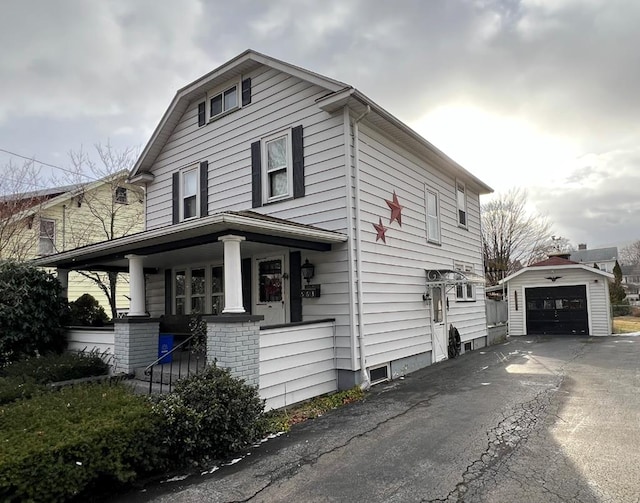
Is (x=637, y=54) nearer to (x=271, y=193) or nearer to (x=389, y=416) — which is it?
(x=271, y=193)

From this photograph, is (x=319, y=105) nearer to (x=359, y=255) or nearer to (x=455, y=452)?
(x=359, y=255)

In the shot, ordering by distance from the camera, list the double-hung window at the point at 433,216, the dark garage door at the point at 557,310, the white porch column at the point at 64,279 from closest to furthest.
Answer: the white porch column at the point at 64,279
the double-hung window at the point at 433,216
the dark garage door at the point at 557,310

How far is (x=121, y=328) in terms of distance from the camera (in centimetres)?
807

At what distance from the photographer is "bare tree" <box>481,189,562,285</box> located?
1144 inches

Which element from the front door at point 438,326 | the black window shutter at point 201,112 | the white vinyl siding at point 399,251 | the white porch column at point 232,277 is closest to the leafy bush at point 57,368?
the white porch column at point 232,277

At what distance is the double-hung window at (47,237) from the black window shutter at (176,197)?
8533 millimetres

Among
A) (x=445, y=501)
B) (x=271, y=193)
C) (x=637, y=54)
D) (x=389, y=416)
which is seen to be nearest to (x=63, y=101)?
(x=271, y=193)

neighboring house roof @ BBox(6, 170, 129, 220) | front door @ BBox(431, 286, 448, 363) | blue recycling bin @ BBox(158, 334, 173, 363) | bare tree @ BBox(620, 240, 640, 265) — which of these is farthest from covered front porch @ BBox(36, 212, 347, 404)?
bare tree @ BBox(620, 240, 640, 265)

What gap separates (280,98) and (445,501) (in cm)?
822

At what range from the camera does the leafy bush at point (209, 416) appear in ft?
15.2

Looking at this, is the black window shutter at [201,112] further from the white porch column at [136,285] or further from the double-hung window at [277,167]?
the white porch column at [136,285]

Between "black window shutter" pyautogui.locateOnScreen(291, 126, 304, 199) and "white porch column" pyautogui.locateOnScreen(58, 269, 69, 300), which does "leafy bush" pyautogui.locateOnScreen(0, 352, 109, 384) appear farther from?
"black window shutter" pyautogui.locateOnScreen(291, 126, 304, 199)

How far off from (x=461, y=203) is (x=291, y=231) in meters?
8.83

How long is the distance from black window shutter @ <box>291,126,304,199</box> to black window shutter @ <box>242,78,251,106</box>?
178 cm
